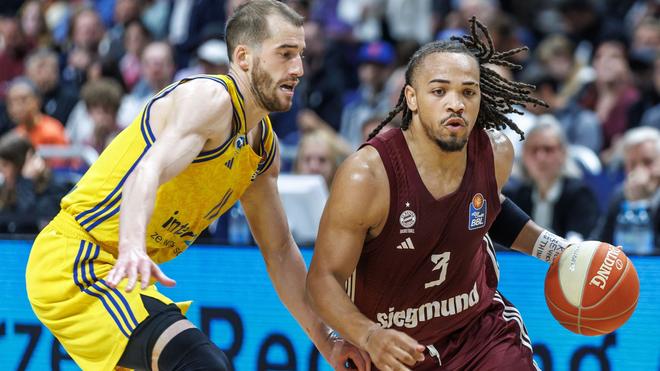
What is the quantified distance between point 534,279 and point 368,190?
168 centimetres

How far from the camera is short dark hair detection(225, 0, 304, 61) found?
4297 millimetres

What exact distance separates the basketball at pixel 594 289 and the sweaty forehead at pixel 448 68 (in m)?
0.87

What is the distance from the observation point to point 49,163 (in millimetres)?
8688

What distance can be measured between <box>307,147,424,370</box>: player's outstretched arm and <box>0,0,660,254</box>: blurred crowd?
112 inches

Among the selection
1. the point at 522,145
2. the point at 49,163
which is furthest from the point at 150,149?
the point at 49,163

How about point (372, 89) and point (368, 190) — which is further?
point (372, 89)

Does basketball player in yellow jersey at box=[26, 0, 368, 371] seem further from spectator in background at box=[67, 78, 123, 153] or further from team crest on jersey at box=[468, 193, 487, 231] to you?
spectator in background at box=[67, 78, 123, 153]

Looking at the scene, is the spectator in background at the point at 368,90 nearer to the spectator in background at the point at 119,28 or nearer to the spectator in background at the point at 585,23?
the spectator in background at the point at 585,23

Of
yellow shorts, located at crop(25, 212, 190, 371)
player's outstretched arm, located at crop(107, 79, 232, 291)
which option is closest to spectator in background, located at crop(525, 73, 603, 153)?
player's outstretched arm, located at crop(107, 79, 232, 291)

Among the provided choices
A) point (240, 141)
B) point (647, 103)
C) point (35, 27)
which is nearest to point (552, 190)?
point (647, 103)

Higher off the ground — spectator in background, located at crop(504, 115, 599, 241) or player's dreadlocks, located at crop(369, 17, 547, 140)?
player's dreadlocks, located at crop(369, 17, 547, 140)

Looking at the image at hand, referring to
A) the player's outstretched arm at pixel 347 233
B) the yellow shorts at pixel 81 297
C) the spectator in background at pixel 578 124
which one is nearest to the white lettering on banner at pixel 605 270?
the player's outstretched arm at pixel 347 233

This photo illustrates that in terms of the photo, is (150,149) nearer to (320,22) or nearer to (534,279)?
(534,279)

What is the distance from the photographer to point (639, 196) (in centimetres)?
685
